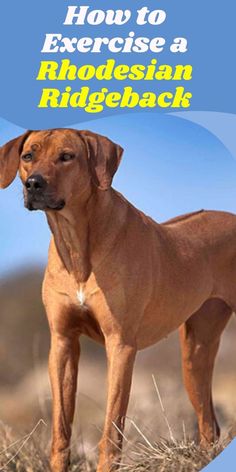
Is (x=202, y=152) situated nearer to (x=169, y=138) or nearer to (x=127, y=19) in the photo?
(x=169, y=138)

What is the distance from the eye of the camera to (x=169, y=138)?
893cm

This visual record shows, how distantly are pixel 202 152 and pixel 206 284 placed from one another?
3.18 ft

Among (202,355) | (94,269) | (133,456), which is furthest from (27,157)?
(202,355)

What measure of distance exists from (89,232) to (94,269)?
235 millimetres

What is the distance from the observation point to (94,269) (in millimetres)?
7879

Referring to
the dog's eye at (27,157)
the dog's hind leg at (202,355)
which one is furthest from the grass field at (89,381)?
the dog's eye at (27,157)

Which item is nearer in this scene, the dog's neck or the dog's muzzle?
the dog's muzzle

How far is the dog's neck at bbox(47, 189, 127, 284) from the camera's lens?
786 centimetres

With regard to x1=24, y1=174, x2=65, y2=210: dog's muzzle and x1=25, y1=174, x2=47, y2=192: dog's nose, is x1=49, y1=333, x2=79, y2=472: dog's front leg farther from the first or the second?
x1=25, y1=174, x2=47, y2=192: dog's nose

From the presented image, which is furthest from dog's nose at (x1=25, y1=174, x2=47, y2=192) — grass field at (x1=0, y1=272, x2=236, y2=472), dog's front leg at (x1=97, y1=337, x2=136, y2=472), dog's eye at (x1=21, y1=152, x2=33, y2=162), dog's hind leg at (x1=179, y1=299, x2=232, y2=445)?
dog's hind leg at (x1=179, y1=299, x2=232, y2=445)

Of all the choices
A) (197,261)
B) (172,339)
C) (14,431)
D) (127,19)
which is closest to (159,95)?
(127,19)

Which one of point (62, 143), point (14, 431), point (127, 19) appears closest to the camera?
point (62, 143)

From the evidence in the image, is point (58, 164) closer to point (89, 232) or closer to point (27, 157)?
point (27, 157)

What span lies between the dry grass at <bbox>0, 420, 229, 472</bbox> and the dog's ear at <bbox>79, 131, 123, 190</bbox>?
5.59 feet
